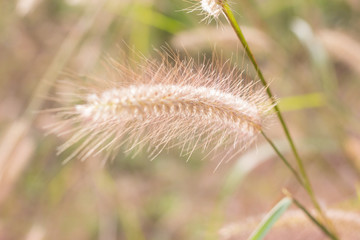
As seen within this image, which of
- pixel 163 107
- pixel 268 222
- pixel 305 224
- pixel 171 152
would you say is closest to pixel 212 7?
pixel 163 107

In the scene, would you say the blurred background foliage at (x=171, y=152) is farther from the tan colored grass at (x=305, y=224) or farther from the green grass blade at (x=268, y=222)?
the green grass blade at (x=268, y=222)

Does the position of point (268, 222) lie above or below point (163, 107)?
below

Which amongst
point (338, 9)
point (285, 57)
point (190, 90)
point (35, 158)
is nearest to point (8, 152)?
point (35, 158)

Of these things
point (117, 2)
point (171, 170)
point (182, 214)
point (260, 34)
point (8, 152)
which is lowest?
point (182, 214)

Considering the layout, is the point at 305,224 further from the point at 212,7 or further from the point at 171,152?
the point at 171,152

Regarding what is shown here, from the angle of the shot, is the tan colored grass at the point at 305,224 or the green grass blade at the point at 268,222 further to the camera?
the tan colored grass at the point at 305,224

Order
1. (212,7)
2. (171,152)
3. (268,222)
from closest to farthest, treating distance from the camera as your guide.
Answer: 1. (212,7)
2. (268,222)
3. (171,152)

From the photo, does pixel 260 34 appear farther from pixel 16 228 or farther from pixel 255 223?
pixel 16 228

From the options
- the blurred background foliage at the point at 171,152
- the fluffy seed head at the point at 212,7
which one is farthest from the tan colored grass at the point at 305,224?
the fluffy seed head at the point at 212,7

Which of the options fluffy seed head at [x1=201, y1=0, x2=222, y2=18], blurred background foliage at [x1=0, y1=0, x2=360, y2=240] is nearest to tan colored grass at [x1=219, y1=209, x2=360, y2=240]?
blurred background foliage at [x1=0, y1=0, x2=360, y2=240]
